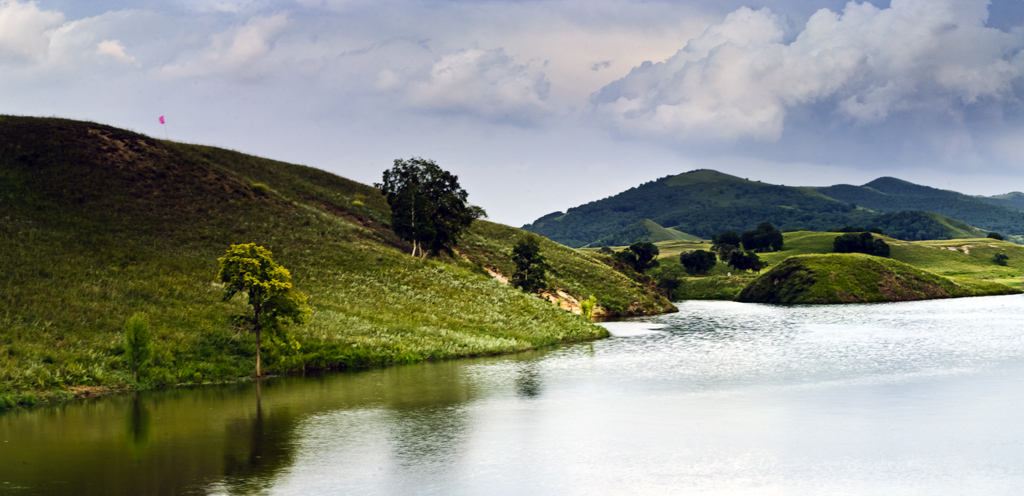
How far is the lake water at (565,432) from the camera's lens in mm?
20750

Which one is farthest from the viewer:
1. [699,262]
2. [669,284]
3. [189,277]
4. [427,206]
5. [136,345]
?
[699,262]

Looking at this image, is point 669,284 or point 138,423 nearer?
point 138,423

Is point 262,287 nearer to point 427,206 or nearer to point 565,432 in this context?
point 565,432

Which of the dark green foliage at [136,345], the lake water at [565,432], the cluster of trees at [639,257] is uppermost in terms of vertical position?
the cluster of trees at [639,257]

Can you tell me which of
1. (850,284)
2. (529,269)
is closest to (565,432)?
(529,269)

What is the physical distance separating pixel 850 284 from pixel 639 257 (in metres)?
49.5

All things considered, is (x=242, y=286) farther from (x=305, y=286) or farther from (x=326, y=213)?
(x=326, y=213)

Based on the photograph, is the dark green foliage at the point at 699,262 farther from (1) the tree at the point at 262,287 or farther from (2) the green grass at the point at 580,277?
(1) the tree at the point at 262,287

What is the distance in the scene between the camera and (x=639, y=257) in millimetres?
161625

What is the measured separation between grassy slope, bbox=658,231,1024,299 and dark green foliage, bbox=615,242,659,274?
907 centimetres

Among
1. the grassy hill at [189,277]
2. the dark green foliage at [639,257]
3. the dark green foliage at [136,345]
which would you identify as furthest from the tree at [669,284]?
the dark green foliage at [136,345]

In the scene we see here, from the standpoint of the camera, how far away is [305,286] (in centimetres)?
6144

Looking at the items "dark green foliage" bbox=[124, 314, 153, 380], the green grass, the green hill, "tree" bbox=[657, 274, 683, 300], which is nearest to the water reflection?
"dark green foliage" bbox=[124, 314, 153, 380]

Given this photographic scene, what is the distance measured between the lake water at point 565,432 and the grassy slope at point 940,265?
105m
